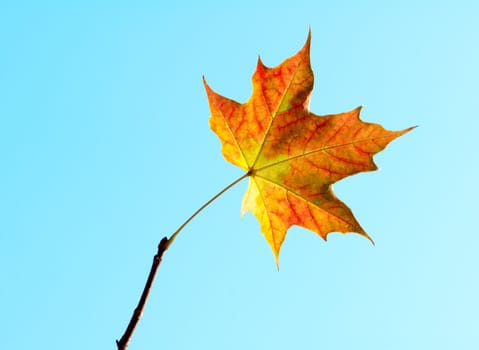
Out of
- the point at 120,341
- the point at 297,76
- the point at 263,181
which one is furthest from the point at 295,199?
the point at 120,341

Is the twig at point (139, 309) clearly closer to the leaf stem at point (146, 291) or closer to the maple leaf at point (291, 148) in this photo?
the leaf stem at point (146, 291)

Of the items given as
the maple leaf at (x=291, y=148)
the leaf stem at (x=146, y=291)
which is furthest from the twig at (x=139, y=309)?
the maple leaf at (x=291, y=148)

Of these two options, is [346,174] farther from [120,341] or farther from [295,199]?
[120,341]

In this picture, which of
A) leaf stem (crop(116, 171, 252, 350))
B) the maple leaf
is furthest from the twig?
the maple leaf

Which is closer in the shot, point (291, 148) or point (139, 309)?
point (139, 309)

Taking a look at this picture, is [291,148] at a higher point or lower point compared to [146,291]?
higher

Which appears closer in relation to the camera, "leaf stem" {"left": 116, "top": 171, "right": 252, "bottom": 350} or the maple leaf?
"leaf stem" {"left": 116, "top": 171, "right": 252, "bottom": 350}

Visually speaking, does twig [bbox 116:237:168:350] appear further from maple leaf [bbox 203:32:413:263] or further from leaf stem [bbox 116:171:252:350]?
maple leaf [bbox 203:32:413:263]

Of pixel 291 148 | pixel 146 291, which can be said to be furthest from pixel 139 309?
pixel 291 148

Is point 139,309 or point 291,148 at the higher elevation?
point 291,148

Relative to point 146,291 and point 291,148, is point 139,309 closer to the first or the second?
point 146,291
